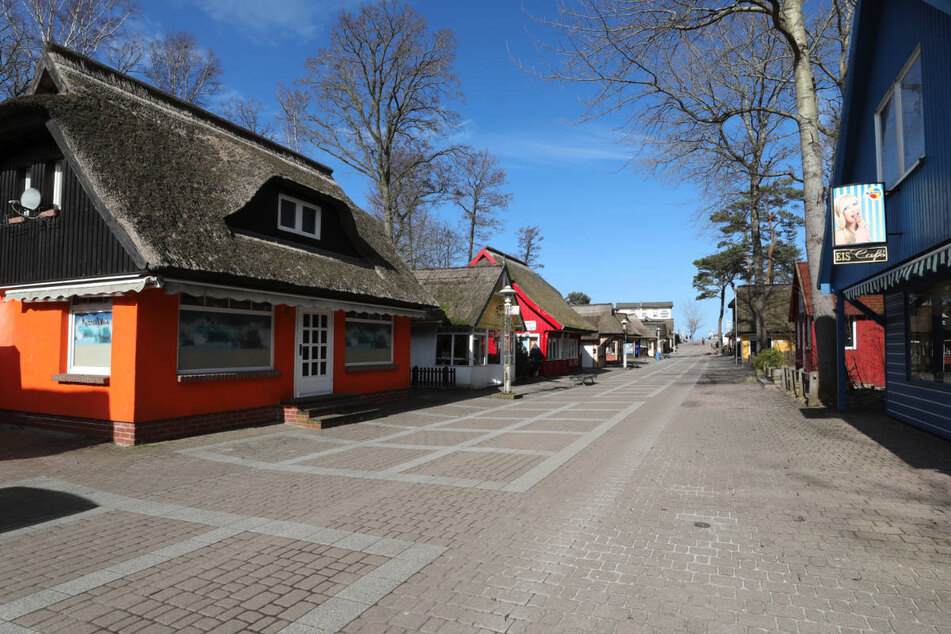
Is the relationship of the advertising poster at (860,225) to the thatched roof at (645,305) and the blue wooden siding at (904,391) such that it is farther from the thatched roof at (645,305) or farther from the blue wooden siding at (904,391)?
the thatched roof at (645,305)

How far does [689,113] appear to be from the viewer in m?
15.5

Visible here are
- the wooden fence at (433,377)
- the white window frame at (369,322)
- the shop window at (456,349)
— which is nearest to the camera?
the white window frame at (369,322)

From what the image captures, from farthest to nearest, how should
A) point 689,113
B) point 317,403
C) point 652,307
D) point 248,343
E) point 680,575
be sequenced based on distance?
point 652,307 < point 689,113 < point 317,403 < point 248,343 < point 680,575

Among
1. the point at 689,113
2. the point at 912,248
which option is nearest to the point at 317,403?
the point at 912,248

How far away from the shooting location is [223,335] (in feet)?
33.7

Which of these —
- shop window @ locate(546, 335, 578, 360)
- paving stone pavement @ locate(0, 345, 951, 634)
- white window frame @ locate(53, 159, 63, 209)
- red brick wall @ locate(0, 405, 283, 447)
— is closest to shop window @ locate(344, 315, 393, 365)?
red brick wall @ locate(0, 405, 283, 447)

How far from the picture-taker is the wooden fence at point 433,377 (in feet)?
67.3

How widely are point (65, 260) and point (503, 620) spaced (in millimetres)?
10514

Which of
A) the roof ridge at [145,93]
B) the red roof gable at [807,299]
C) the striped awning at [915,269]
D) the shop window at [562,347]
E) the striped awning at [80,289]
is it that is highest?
the roof ridge at [145,93]

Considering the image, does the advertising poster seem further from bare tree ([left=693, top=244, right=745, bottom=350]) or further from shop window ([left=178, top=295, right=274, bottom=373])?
bare tree ([left=693, top=244, right=745, bottom=350])

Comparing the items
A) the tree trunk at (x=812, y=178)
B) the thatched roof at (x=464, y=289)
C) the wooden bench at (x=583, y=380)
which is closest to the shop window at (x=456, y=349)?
the thatched roof at (x=464, y=289)

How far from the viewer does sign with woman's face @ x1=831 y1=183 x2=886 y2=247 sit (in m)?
8.78

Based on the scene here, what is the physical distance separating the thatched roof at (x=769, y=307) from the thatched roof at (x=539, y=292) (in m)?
13.3

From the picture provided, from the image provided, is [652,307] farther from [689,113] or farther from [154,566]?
[154,566]
